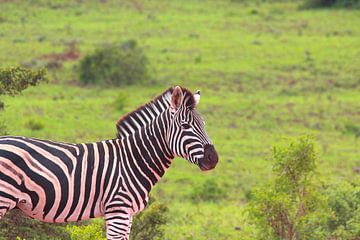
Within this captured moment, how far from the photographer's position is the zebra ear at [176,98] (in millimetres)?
7731

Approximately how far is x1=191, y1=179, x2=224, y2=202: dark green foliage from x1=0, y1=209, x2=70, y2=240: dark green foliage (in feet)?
31.9

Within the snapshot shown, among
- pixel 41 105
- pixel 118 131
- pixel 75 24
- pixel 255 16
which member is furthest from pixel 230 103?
pixel 118 131

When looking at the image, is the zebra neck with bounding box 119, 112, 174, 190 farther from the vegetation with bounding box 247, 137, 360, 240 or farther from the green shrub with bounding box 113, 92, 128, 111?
the green shrub with bounding box 113, 92, 128, 111

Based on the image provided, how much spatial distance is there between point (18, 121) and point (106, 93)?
5.22m

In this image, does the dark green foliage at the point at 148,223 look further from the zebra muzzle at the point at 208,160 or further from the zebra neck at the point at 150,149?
the zebra muzzle at the point at 208,160

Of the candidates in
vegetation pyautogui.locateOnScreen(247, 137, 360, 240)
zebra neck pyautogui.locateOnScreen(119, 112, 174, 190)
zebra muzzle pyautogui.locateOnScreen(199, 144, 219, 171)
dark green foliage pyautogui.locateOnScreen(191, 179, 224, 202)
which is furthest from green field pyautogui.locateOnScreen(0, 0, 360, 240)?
zebra muzzle pyautogui.locateOnScreen(199, 144, 219, 171)

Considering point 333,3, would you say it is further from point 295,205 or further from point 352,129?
point 295,205

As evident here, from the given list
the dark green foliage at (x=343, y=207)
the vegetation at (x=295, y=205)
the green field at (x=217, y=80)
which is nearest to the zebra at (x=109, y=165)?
the vegetation at (x=295, y=205)

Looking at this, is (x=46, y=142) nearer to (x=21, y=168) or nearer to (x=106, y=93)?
(x=21, y=168)

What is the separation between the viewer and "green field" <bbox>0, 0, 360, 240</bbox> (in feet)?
69.7

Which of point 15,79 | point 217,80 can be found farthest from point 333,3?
point 15,79

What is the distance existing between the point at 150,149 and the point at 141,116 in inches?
11.9

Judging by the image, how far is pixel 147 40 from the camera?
35000 mm

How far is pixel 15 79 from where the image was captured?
36.0ft
